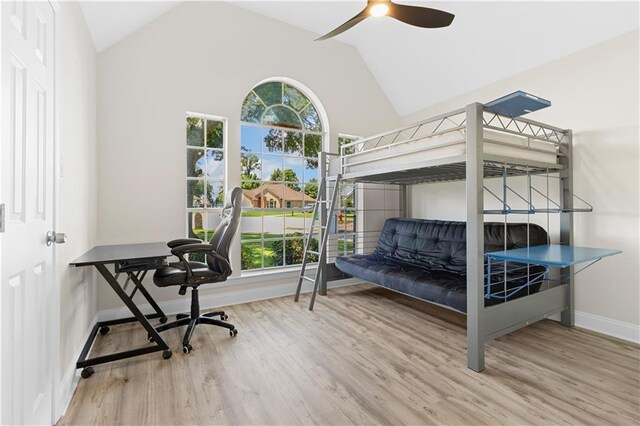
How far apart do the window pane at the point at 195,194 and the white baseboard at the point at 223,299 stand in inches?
37.9

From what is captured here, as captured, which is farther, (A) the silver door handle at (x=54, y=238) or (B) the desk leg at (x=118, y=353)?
(B) the desk leg at (x=118, y=353)

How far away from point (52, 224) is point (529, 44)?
3.92 metres

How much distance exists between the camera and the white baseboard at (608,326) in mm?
2402

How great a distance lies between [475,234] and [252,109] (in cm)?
282

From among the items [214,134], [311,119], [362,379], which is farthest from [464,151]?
[214,134]

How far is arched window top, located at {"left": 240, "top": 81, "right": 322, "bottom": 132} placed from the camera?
12.1 ft

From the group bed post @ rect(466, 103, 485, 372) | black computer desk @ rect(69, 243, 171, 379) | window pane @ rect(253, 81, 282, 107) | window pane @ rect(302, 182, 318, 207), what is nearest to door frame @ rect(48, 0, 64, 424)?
black computer desk @ rect(69, 243, 171, 379)

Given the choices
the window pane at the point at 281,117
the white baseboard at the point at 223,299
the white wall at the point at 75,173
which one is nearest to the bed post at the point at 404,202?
the white baseboard at the point at 223,299

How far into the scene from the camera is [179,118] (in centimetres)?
313

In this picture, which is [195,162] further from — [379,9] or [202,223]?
[379,9]

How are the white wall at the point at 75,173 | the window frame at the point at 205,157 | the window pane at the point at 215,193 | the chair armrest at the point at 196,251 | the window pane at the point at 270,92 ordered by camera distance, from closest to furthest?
the white wall at the point at 75,173 → the chair armrest at the point at 196,251 → the window frame at the point at 205,157 → the window pane at the point at 215,193 → the window pane at the point at 270,92

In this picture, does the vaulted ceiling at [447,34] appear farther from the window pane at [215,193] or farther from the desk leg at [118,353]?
the desk leg at [118,353]

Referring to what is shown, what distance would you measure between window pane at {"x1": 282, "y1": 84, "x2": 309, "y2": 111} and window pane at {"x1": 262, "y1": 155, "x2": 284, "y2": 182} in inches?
28.0

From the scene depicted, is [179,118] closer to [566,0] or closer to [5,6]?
[5,6]
